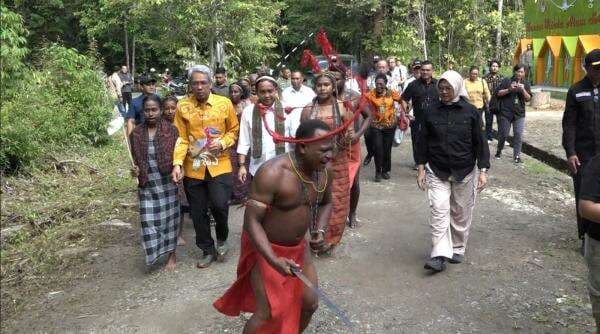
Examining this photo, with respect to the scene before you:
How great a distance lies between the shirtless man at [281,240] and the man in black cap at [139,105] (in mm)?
3466

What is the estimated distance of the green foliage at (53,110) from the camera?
306 inches

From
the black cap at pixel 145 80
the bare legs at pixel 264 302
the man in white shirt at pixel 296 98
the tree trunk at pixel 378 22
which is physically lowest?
the bare legs at pixel 264 302

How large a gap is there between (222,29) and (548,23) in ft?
39.8

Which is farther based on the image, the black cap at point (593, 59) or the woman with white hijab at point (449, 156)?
the woman with white hijab at point (449, 156)

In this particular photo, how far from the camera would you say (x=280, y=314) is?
2.88 metres

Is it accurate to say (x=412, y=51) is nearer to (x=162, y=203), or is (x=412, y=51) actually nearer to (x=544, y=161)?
(x=544, y=161)

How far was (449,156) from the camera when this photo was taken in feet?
15.5

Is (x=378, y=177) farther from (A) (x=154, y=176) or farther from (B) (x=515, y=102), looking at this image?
(A) (x=154, y=176)

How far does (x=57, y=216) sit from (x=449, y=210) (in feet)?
15.6

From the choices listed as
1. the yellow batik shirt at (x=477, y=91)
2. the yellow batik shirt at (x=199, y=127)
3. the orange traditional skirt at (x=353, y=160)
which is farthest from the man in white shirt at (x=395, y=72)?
the yellow batik shirt at (x=199, y=127)

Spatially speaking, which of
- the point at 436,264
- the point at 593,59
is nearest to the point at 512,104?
the point at 593,59

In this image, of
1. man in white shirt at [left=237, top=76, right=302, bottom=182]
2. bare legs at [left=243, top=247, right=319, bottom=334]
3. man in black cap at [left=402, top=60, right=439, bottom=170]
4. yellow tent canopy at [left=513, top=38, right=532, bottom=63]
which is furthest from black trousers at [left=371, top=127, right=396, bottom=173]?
yellow tent canopy at [left=513, top=38, right=532, bottom=63]

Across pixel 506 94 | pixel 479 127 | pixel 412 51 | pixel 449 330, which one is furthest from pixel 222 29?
pixel 449 330

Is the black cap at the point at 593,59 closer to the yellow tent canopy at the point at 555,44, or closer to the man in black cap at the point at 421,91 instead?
the man in black cap at the point at 421,91
